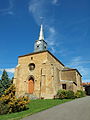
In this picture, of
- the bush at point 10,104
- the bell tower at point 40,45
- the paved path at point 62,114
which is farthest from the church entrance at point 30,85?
the paved path at point 62,114

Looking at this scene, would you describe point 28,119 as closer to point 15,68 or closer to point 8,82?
point 15,68

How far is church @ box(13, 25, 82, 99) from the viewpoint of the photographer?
2166 centimetres

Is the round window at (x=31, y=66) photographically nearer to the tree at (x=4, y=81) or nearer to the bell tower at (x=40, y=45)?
the bell tower at (x=40, y=45)

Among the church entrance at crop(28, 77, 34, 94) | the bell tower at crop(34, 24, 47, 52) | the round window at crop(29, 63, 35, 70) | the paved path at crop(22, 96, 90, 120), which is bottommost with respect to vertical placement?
the paved path at crop(22, 96, 90, 120)

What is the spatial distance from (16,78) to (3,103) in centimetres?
1636

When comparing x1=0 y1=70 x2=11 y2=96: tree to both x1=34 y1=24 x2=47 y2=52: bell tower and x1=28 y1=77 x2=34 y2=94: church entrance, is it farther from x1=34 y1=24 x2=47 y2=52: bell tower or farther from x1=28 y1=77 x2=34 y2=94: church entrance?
x1=34 y1=24 x2=47 y2=52: bell tower

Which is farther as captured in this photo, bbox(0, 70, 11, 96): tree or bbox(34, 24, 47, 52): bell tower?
bbox(34, 24, 47, 52): bell tower

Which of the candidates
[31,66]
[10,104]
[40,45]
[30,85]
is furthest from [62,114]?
[40,45]

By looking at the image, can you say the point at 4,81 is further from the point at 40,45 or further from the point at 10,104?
the point at 10,104

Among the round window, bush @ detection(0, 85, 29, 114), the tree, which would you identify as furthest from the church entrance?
bush @ detection(0, 85, 29, 114)

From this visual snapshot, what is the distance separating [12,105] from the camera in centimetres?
910

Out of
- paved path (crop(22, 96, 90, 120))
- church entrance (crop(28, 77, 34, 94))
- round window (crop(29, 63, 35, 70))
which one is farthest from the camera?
round window (crop(29, 63, 35, 70))

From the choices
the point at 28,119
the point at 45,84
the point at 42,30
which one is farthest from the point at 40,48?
the point at 28,119

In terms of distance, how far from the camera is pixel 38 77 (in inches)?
942
